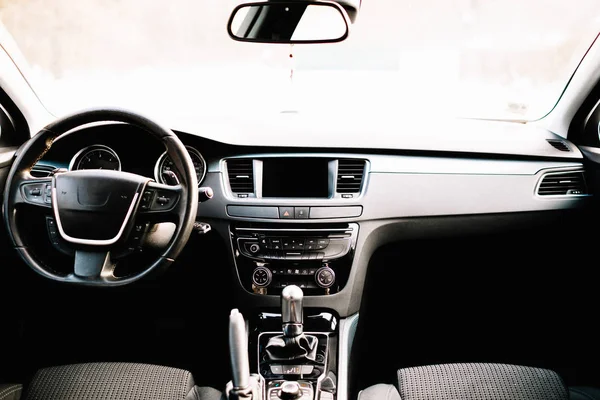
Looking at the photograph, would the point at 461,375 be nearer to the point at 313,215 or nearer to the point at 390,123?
the point at 313,215

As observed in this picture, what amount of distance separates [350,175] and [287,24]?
0.66 metres

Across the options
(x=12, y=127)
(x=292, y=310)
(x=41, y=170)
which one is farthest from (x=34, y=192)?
(x=292, y=310)

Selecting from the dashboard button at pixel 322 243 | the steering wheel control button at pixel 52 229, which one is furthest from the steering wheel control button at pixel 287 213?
the steering wheel control button at pixel 52 229

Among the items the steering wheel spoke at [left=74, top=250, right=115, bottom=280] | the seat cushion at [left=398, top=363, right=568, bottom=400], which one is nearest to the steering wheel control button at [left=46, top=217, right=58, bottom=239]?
the steering wheel spoke at [left=74, top=250, right=115, bottom=280]

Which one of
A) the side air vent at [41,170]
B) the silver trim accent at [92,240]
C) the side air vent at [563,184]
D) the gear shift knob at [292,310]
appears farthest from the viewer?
the side air vent at [563,184]

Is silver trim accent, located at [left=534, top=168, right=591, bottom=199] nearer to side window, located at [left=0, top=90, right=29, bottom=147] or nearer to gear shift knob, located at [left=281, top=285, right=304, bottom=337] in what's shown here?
gear shift knob, located at [left=281, top=285, right=304, bottom=337]

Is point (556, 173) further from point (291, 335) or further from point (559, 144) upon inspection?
point (291, 335)

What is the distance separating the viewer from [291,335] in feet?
6.58

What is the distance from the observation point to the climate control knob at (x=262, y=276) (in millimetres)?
2322

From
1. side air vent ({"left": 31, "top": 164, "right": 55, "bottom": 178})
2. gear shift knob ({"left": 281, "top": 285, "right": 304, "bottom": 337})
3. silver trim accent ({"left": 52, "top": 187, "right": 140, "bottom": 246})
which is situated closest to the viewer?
silver trim accent ({"left": 52, "top": 187, "right": 140, "bottom": 246})

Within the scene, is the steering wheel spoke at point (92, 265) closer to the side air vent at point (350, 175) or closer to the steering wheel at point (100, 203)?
the steering wheel at point (100, 203)

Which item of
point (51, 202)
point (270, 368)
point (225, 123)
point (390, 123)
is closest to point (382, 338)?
point (270, 368)

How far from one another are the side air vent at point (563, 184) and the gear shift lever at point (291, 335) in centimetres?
120

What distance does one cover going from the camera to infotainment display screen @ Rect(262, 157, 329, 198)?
2328mm
